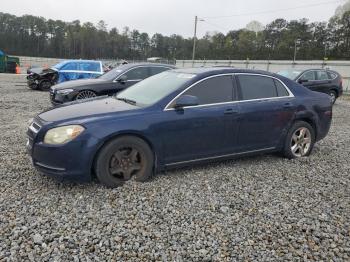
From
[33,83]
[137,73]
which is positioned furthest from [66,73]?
[137,73]

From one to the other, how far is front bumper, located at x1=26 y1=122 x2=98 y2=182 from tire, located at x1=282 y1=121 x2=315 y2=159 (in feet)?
10.7

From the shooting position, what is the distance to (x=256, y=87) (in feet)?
17.3

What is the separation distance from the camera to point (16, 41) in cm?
10175

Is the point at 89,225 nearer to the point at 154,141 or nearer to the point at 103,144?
the point at 103,144

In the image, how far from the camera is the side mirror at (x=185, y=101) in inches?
173

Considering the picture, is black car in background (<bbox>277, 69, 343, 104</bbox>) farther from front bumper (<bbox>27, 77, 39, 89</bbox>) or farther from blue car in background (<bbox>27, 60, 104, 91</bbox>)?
front bumper (<bbox>27, 77, 39, 89</bbox>)

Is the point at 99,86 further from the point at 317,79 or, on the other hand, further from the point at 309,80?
the point at 317,79

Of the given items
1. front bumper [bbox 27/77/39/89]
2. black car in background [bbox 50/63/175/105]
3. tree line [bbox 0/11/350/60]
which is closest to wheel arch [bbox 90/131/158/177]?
black car in background [bbox 50/63/175/105]

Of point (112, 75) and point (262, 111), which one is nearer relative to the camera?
point (262, 111)

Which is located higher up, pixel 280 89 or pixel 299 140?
pixel 280 89

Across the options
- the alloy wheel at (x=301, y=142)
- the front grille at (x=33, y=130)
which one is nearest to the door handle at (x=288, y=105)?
the alloy wheel at (x=301, y=142)

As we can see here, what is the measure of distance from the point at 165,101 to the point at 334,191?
8.17 feet

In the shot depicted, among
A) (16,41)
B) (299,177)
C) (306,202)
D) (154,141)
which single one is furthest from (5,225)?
(16,41)

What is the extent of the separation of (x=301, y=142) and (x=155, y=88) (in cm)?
270
